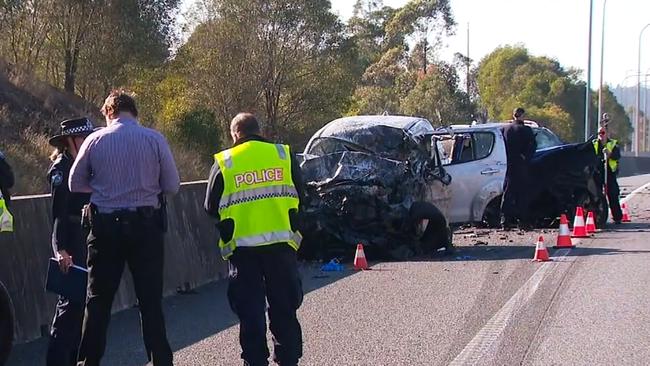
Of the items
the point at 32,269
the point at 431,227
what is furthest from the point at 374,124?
the point at 32,269

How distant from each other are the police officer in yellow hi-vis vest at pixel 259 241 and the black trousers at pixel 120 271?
47cm

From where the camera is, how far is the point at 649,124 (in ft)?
447

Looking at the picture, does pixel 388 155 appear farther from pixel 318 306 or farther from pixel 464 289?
pixel 318 306

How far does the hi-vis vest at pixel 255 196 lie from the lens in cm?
626

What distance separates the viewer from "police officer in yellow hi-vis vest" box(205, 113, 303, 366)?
20.6 ft

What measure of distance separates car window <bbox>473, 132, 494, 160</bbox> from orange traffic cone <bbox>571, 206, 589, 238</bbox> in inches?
75.1

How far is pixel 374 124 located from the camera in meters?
14.6

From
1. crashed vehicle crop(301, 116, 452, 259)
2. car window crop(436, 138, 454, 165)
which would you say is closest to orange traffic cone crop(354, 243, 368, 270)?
crashed vehicle crop(301, 116, 452, 259)

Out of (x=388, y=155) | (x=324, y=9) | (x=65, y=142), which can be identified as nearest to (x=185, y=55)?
(x=324, y=9)

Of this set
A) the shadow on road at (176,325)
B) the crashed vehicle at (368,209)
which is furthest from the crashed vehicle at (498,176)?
the shadow on road at (176,325)

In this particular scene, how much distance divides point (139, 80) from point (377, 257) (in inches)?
791

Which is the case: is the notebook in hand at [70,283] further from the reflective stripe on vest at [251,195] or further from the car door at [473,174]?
the car door at [473,174]

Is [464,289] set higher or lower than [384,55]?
lower

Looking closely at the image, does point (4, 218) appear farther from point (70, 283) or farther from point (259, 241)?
point (259, 241)
